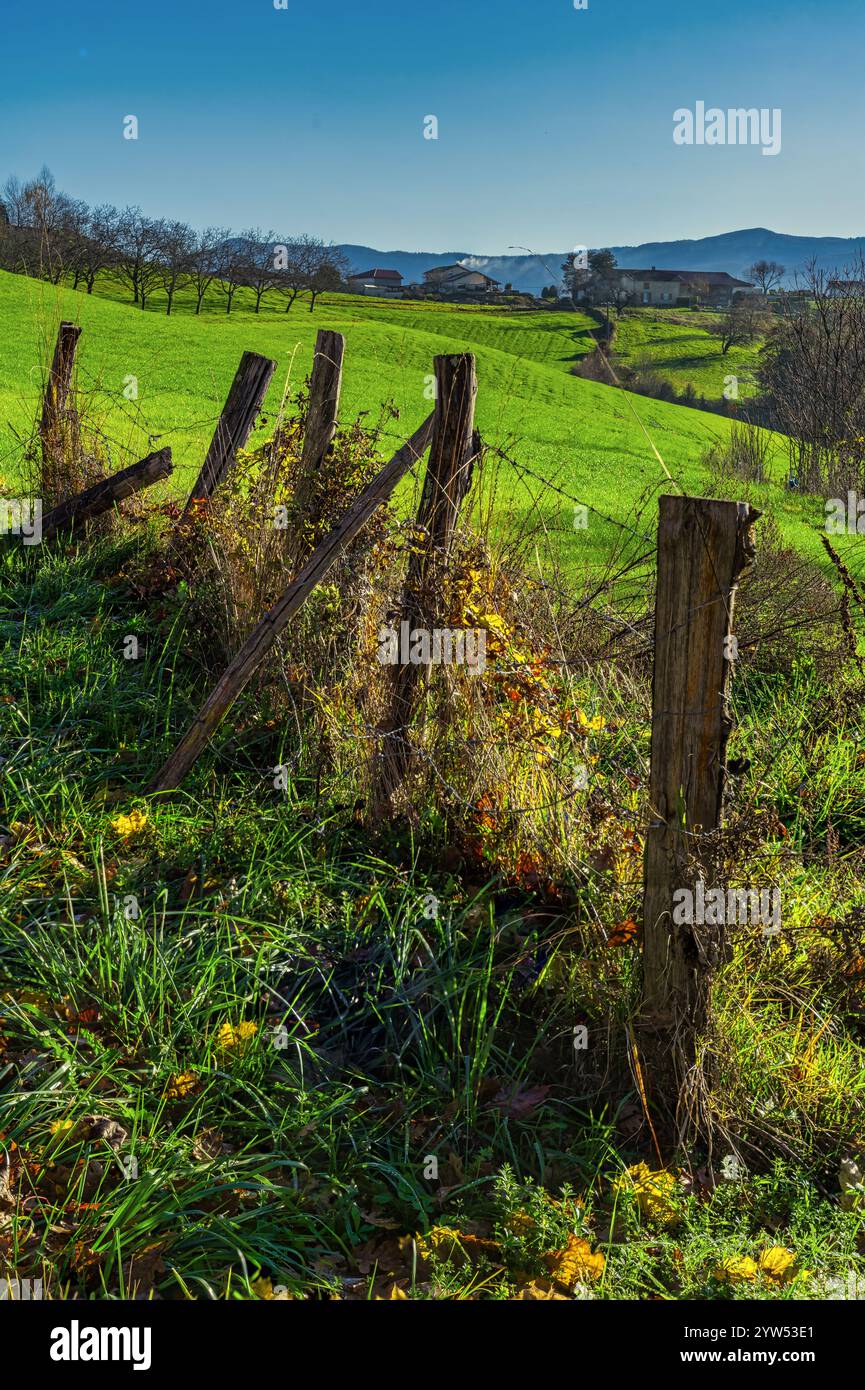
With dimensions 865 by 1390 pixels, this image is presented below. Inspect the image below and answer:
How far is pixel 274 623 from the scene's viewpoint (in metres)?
4.96

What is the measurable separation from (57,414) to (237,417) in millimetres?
1938

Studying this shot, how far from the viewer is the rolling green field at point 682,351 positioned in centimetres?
6003

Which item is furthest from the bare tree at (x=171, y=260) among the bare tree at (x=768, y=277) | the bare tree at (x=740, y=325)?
the bare tree at (x=768, y=277)

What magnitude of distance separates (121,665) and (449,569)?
231 centimetres

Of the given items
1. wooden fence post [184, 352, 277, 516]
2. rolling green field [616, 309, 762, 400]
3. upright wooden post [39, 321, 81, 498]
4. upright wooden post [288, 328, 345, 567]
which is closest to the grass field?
upright wooden post [288, 328, 345, 567]

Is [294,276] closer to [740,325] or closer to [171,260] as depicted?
[171,260]

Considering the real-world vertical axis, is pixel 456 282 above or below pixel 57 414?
above

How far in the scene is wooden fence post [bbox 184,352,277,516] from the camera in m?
7.15

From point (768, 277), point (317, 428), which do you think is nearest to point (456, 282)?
point (768, 277)

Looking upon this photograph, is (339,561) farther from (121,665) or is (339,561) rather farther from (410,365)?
(410,365)

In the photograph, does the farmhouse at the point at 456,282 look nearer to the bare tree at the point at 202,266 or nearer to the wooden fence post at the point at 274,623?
the bare tree at the point at 202,266

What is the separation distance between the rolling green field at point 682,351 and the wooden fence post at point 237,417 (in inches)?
1986
